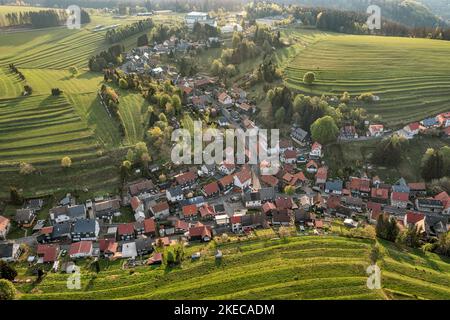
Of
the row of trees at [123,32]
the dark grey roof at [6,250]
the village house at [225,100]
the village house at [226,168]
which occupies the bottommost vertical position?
the dark grey roof at [6,250]

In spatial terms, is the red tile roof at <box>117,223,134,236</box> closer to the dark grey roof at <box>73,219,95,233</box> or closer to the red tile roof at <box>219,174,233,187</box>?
the dark grey roof at <box>73,219,95,233</box>

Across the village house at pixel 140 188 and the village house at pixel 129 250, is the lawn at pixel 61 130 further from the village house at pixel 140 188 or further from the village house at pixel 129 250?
the village house at pixel 129 250

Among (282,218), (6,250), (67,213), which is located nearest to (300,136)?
(282,218)

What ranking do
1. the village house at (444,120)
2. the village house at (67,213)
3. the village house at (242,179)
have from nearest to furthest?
the village house at (67,213) < the village house at (242,179) < the village house at (444,120)

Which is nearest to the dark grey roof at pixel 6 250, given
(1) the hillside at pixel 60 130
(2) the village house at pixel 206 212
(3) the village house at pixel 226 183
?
(1) the hillside at pixel 60 130

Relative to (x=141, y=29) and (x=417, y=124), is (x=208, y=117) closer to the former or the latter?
(x=417, y=124)

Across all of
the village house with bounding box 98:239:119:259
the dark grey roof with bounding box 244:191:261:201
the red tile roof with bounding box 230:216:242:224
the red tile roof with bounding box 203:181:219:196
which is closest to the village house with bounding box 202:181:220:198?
the red tile roof with bounding box 203:181:219:196

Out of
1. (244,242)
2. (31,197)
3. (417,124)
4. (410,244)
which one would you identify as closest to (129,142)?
(31,197)
